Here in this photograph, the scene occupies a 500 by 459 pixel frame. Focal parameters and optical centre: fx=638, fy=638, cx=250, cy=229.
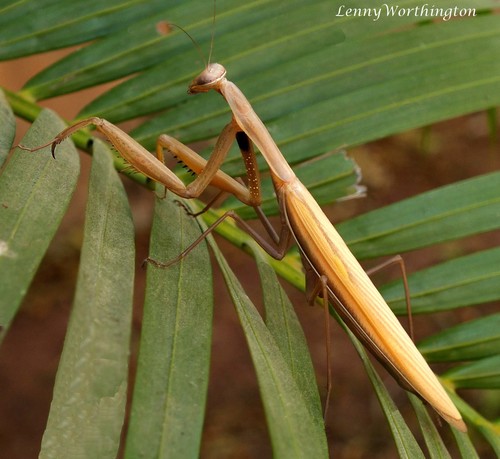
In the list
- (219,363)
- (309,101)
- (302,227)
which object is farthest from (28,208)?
(219,363)

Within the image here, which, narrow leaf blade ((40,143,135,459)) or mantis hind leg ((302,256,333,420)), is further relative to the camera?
mantis hind leg ((302,256,333,420))

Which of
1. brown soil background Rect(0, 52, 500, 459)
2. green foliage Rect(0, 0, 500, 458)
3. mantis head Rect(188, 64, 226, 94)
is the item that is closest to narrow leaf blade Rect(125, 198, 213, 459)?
green foliage Rect(0, 0, 500, 458)

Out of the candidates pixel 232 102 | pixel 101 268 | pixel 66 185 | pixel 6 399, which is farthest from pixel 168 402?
pixel 6 399

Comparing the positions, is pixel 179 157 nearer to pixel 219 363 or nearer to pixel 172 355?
pixel 172 355

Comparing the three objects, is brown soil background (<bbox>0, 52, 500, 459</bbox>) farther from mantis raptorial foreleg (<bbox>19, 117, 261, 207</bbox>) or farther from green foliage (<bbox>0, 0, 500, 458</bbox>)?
mantis raptorial foreleg (<bbox>19, 117, 261, 207</bbox>)

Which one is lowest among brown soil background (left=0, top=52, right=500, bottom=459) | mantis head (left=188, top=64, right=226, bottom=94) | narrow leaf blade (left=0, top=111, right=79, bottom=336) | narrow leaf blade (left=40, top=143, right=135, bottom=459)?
narrow leaf blade (left=40, top=143, right=135, bottom=459)

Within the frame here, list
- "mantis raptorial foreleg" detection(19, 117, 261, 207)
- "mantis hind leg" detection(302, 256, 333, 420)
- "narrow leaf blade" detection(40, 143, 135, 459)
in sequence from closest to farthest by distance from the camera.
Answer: "narrow leaf blade" detection(40, 143, 135, 459), "mantis raptorial foreleg" detection(19, 117, 261, 207), "mantis hind leg" detection(302, 256, 333, 420)

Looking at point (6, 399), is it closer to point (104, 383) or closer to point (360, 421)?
point (360, 421)
